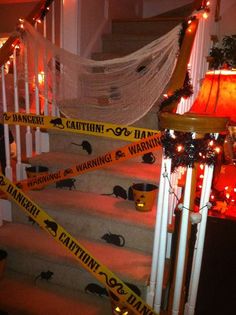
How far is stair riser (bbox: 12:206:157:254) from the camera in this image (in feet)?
7.16

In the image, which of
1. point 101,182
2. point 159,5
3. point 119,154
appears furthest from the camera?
point 159,5

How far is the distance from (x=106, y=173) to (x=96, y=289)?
854mm

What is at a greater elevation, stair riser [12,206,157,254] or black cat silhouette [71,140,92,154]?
black cat silhouette [71,140,92,154]

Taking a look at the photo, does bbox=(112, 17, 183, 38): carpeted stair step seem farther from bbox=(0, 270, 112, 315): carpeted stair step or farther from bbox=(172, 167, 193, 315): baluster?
bbox=(0, 270, 112, 315): carpeted stair step

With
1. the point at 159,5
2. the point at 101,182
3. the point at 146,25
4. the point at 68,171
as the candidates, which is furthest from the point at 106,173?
the point at 159,5

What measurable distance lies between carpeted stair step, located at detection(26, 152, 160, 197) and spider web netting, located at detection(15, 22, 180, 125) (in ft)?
1.27

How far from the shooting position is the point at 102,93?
8.21 ft

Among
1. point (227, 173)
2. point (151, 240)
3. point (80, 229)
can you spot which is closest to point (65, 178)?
point (80, 229)

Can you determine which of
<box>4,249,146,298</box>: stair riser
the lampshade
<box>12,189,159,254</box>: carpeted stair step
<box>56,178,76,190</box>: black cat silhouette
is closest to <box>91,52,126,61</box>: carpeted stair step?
<box>56,178,76,190</box>: black cat silhouette

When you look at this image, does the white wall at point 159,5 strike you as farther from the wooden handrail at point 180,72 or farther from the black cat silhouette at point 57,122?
the wooden handrail at point 180,72

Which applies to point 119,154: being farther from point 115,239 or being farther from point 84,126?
point 115,239

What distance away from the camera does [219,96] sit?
5.35 feet

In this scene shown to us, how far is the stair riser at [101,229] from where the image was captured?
2182mm

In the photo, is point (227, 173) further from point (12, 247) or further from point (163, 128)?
point (12, 247)
